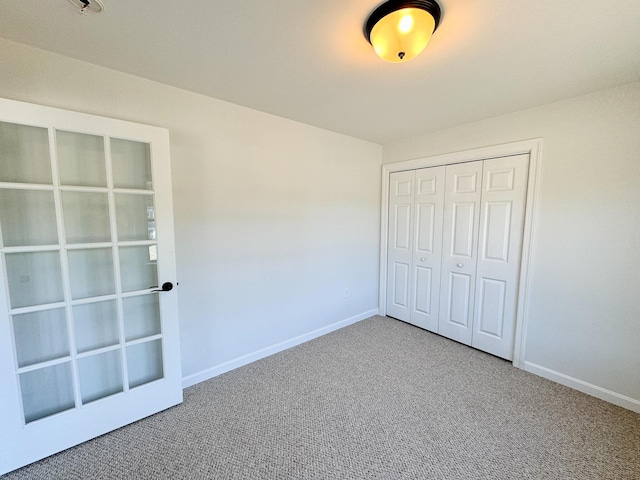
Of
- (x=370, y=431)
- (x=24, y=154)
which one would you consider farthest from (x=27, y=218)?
(x=370, y=431)

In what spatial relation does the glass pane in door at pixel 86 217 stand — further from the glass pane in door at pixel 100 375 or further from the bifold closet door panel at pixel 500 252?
the bifold closet door panel at pixel 500 252

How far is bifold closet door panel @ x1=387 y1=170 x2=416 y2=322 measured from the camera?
3346mm

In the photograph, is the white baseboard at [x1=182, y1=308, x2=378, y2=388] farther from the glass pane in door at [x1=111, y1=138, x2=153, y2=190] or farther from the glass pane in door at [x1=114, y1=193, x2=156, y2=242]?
the glass pane in door at [x1=111, y1=138, x2=153, y2=190]

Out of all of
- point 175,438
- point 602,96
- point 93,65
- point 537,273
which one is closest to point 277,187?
point 93,65

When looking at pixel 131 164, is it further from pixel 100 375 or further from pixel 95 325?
pixel 100 375

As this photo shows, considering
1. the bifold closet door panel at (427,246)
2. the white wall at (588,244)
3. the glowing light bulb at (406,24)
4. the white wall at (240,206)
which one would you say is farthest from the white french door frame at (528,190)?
the glowing light bulb at (406,24)

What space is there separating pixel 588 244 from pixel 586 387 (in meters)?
1.17

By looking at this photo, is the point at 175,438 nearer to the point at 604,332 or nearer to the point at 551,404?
the point at 551,404

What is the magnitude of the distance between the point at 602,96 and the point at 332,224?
246cm

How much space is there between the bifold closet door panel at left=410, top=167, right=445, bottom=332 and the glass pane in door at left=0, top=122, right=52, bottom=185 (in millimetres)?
3285

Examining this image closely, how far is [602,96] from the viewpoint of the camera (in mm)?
1988

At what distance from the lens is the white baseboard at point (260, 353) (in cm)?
226

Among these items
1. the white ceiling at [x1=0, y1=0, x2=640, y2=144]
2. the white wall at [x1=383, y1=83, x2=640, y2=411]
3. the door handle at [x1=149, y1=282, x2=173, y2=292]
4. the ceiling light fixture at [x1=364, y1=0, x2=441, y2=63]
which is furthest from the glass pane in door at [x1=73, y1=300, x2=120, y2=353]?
the white wall at [x1=383, y1=83, x2=640, y2=411]

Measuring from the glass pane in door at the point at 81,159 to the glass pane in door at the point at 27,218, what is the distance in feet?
0.52
